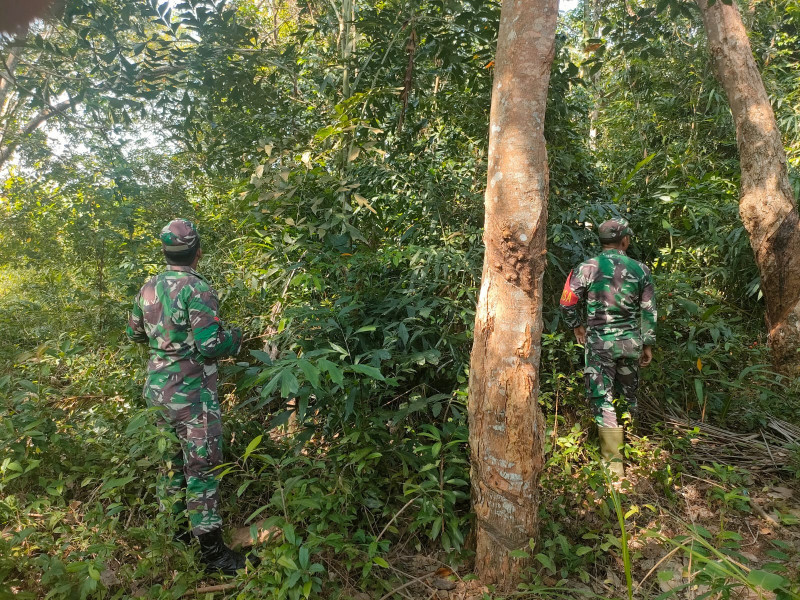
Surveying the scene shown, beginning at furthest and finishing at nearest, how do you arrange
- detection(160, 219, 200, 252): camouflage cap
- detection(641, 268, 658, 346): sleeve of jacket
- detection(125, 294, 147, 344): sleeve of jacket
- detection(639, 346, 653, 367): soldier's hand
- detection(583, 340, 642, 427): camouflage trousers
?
detection(639, 346, 653, 367): soldier's hand, detection(641, 268, 658, 346): sleeve of jacket, detection(583, 340, 642, 427): camouflage trousers, detection(125, 294, 147, 344): sleeve of jacket, detection(160, 219, 200, 252): camouflage cap


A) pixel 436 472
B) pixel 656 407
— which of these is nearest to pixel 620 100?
pixel 656 407

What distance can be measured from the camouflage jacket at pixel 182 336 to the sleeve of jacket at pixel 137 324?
0.14 metres

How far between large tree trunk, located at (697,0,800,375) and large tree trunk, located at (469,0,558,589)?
131 inches

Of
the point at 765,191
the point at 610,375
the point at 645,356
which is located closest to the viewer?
the point at 610,375

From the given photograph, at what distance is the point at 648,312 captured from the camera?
356 centimetres

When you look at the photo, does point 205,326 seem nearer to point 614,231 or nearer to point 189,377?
point 189,377

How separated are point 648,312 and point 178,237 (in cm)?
318

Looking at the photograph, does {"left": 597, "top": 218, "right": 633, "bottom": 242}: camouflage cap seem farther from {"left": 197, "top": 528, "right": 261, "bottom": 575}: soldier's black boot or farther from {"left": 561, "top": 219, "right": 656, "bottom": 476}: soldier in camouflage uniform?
{"left": 197, "top": 528, "right": 261, "bottom": 575}: soldier's black boot

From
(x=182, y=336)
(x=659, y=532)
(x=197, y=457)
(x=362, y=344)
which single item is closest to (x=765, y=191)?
(x=659, y=532)

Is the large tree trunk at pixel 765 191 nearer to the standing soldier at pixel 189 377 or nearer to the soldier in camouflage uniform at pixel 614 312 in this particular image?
the soldier in camouflage uniform at pixel 614 312

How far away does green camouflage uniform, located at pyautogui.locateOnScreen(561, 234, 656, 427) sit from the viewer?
3508mm

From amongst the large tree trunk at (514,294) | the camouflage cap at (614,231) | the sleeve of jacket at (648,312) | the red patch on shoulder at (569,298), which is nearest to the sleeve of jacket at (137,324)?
the large tree trunk at (514,294)

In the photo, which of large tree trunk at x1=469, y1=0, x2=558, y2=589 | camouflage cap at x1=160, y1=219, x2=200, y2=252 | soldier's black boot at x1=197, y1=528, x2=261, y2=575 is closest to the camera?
large tree trunk at x1=469, y1=0, x2=558, y2=589

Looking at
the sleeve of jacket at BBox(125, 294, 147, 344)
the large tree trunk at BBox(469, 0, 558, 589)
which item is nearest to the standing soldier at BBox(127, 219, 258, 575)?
the sleeve of jacket at BBox(125, 294, 147, 344)
